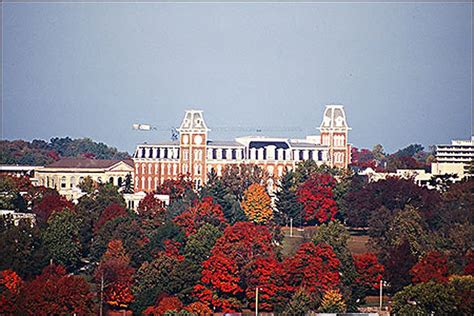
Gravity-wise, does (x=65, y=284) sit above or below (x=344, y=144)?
below

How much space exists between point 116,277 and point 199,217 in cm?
1589

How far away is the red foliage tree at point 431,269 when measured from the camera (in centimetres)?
6372

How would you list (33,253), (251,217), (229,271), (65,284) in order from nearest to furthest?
(65,284)
(229,271)
(33,253)
(251,217)

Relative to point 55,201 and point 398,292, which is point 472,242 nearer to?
point 398,292

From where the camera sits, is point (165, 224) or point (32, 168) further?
point (32, 168)

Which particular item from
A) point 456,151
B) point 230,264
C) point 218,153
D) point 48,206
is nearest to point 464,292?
point 230,264

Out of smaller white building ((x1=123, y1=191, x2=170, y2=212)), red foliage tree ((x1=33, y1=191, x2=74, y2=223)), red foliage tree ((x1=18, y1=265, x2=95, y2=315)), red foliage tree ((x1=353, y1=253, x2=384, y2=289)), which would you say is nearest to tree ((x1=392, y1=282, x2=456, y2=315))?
red foliage tree ((x1=353, y1=253, x2=384, y2=289))

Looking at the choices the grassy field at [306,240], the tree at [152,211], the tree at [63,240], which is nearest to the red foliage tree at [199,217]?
the tree at [152,211]

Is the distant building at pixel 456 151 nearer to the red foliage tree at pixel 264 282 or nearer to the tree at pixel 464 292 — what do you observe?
the red foliage tree at pixel 264 282

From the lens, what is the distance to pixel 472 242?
71.4m

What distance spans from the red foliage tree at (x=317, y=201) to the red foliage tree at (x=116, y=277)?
24.3 meters

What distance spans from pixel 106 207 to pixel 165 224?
33.2 feet

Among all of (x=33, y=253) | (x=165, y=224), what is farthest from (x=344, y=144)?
(x=33, y=253)

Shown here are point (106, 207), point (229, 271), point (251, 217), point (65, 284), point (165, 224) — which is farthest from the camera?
point (251, 217)
